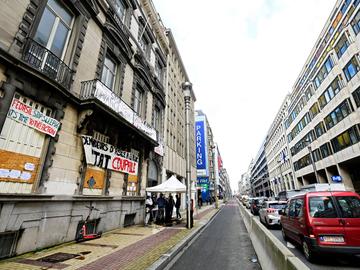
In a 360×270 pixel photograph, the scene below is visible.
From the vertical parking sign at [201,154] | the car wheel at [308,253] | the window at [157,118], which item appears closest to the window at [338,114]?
the window at [157,118]

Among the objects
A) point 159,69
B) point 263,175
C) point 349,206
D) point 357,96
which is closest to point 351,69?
point 357,96

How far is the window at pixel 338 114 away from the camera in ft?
82.1

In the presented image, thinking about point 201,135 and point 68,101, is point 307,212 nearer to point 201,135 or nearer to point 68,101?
point 68,101

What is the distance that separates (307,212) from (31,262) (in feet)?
26.0

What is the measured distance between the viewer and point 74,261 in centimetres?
547

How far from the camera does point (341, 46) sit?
25.4 metres

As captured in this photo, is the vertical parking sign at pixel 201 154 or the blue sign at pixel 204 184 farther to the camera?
the blue sign at pixel 204 184

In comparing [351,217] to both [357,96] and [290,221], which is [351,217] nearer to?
[290,221]

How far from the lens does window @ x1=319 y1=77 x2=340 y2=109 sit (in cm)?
2717

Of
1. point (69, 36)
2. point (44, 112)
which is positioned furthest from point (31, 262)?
point (69, 36)

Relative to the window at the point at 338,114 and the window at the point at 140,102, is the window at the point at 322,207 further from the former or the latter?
the window at the point at 338,114

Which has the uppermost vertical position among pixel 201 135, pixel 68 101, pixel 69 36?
pixel 201 135

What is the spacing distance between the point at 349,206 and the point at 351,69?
25.7 m

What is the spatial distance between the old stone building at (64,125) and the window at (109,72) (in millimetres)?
69
